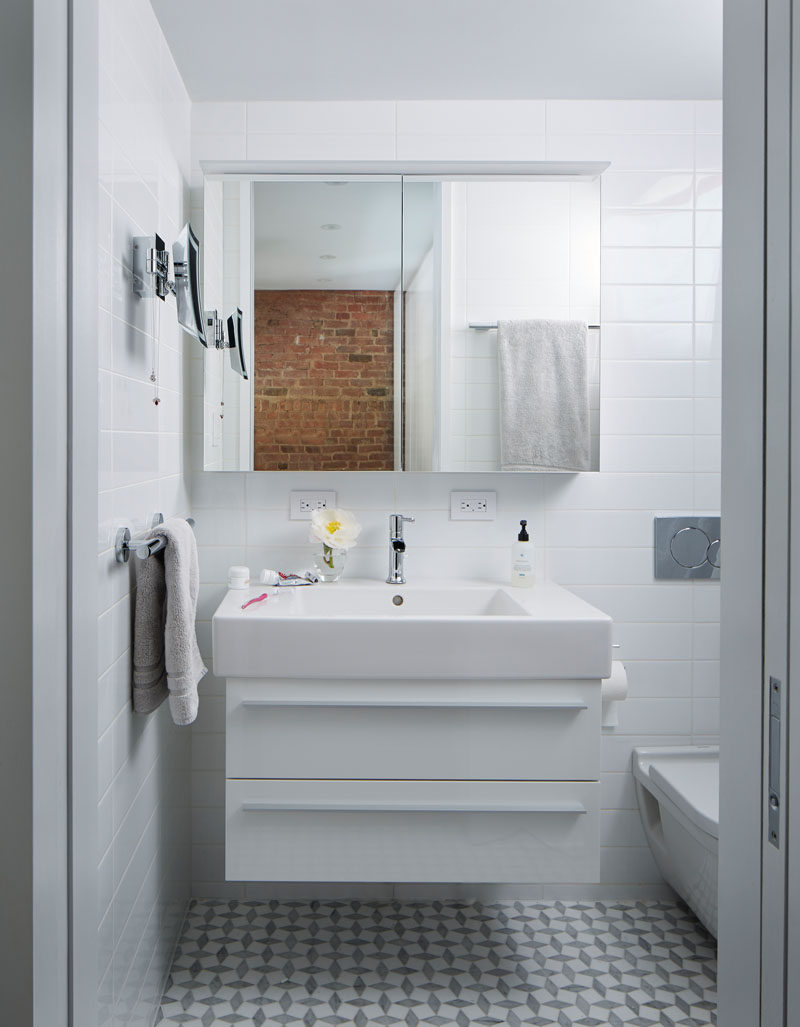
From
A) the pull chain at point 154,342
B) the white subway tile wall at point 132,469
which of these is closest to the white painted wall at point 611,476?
the white subway tile wall at point 132,469

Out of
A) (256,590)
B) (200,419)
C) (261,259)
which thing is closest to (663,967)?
(256,590)

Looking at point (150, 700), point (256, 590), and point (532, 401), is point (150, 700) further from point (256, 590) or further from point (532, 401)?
point (532, 401)

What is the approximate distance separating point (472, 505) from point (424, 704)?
2.47ft

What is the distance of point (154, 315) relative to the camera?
6.17ft

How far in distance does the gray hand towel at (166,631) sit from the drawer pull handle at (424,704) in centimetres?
18

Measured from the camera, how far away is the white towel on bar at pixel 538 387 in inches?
92.9

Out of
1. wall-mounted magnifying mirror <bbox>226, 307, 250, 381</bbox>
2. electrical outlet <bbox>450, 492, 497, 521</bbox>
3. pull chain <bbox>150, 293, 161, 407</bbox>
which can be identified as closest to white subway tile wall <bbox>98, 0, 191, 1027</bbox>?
pull chain <bbox>150, 293, 161, 407</bbox>

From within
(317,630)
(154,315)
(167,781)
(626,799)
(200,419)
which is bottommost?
(626,799)

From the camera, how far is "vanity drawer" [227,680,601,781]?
1.89m

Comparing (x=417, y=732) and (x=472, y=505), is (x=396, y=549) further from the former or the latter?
(x=417, y=732)

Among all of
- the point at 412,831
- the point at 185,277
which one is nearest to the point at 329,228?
the point at 185,277

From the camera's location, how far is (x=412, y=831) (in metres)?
1.91

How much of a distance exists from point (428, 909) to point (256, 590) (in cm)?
106

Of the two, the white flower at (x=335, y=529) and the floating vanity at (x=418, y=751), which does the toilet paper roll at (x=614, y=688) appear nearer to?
the floating vanity at (x=418, y=751)
